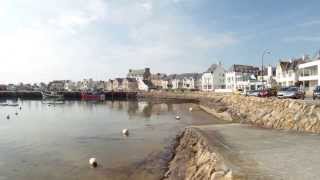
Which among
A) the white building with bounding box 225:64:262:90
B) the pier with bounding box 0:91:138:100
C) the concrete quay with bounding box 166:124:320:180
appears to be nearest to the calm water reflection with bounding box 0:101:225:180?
the concrete quay with bounding box 166:124:320:180

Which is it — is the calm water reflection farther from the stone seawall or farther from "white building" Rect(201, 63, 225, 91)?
"white building" Rect(201, 63, 225, 91)

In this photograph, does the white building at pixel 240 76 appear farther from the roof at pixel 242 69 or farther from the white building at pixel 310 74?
the white building at pixel 310 74

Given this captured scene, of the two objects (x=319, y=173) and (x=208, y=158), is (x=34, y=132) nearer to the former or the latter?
(x=208, y=158)

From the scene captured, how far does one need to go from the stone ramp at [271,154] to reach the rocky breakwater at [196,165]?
289 millimetres

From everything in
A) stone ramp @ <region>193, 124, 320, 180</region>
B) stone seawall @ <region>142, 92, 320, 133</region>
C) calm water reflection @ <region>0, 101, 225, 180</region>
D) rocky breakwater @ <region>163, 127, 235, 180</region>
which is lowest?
calm water reflection @ <region>0, 101, 225, 180</region>

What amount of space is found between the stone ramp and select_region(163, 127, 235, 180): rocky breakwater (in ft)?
0.95

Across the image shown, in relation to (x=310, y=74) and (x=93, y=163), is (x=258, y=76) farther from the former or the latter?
(x=93, y=163)

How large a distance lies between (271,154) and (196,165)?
375cm

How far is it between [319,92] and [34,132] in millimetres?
29623

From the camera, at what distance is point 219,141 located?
71.9 feet

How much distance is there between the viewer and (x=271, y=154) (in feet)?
55.3

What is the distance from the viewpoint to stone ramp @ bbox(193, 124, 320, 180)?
1317 centimetres

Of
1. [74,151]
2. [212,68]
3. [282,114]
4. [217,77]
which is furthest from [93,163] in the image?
[212,68]

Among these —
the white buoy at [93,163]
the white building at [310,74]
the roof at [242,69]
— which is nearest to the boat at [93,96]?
the roof at [242,69]
